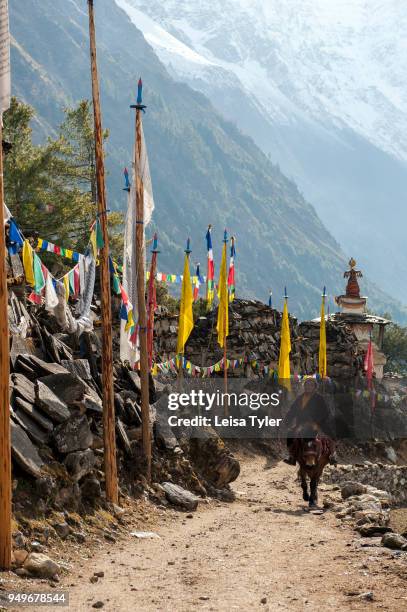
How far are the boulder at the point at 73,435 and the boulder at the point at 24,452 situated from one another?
2.20 ft

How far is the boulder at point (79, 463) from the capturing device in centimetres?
1187

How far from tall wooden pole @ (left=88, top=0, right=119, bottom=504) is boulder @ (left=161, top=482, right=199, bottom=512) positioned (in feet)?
6.19

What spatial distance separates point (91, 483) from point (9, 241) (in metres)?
6.90

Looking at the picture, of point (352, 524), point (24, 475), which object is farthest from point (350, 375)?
point (24, 475)

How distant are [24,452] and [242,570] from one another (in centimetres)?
327

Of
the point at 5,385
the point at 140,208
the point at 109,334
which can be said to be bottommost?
the point at 5,385

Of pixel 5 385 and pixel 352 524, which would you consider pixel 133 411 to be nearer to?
pixel 352 524

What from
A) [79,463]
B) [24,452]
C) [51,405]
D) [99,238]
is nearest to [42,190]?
[99,238]

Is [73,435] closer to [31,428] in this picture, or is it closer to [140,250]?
[31,428]

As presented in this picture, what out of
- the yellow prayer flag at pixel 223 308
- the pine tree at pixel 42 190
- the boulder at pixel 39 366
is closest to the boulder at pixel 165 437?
the boulder at pixel 39 366

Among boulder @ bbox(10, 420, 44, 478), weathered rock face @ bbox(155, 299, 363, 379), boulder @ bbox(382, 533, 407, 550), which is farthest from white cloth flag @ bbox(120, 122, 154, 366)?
weathered rock face @ bbox(155, 299, 363, 379)

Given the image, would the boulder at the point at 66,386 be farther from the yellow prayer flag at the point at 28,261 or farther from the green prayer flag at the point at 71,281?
the green prayer flag at the point at 71,281

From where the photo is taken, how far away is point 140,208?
15.5 meters

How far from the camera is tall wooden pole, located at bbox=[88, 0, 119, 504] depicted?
1252 centimetres
